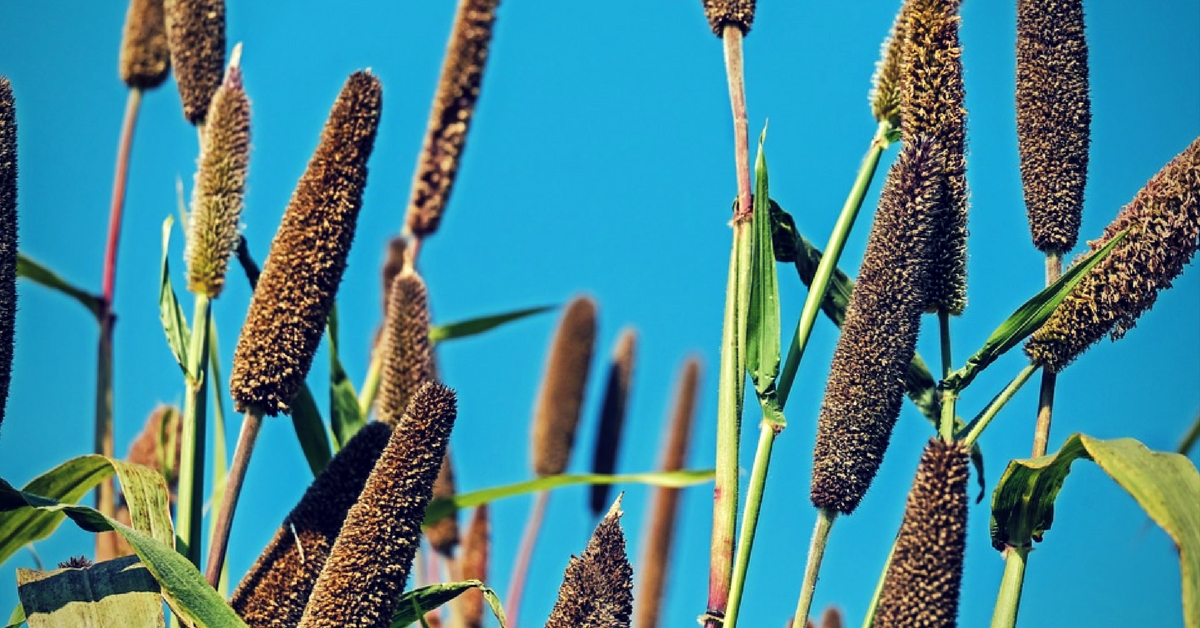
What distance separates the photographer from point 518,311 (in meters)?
4.99

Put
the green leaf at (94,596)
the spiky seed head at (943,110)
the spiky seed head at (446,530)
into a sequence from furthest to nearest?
the spiky seed head at (446,530) → the spiky seed head at (943,110) → the green leaf at (94,596)

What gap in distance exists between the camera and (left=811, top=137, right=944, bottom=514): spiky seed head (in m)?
2.95

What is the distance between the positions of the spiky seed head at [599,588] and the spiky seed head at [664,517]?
12.2 ft

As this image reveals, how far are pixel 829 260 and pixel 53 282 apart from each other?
2609 mm

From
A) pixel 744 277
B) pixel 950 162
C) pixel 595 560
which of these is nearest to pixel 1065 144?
pixel 950 162

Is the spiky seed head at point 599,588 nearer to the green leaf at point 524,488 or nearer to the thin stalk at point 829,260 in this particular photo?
the thin stalk at point 829,260

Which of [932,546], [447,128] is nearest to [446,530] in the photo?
[447,128]

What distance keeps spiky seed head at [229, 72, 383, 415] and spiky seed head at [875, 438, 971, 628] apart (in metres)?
1.48

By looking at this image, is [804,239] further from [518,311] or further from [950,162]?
[518,311]

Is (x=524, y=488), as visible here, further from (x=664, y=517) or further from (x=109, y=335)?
(x=664, y=517)

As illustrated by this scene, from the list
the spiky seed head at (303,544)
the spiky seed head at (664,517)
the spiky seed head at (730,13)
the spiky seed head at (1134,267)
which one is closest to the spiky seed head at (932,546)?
the spiky seed head at (1134,267)

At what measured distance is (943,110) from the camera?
10.8 feet

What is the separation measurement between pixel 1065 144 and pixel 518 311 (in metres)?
2.09

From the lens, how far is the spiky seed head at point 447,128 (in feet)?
17.3
